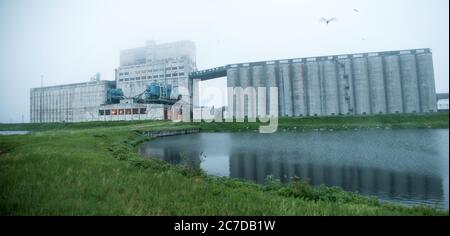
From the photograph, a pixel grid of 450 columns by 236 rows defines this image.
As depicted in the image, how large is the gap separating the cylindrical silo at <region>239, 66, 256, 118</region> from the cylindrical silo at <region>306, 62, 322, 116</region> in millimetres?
20021

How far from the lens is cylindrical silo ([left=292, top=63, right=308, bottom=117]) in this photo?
310 feet

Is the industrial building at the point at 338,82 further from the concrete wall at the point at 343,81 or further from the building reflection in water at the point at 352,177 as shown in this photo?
the building reflection in water at the point at 352,177

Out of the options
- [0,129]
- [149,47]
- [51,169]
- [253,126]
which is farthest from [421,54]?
[0,129]

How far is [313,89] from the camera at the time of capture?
94.2 m

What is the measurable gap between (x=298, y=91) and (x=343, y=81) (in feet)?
53.0

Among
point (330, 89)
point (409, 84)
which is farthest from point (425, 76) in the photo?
point (330, 89)

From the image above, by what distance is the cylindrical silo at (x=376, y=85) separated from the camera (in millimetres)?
85100

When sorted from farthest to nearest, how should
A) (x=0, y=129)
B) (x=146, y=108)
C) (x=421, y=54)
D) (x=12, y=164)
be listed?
(x=146, y=108), (x=421, y=54), (x=0, y=129), (x=12, y=164)

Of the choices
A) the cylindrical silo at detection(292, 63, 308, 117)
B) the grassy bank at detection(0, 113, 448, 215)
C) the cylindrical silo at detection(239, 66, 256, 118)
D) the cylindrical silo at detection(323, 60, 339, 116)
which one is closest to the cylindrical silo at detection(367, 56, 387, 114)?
the cylindrical silo at detection(323, 60, 339, 116)

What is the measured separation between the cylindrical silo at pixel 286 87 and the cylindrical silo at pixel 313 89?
638 cm

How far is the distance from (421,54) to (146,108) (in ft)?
296

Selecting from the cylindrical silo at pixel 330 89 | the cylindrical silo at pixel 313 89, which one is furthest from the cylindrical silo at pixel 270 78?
the cylindrical silo at pixel 330 89
